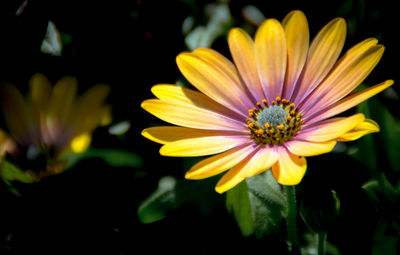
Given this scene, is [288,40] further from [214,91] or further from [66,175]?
[66,175]

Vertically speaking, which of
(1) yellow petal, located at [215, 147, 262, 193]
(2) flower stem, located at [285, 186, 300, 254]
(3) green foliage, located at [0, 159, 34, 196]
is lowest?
(2) flower stem, located at [285, 186, 300, 254]

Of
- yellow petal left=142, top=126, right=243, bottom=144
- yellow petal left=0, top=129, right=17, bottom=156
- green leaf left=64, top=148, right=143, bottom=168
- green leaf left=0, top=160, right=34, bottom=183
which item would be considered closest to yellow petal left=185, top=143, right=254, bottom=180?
yellow petal left=142, top=126, right=243, bottom=144

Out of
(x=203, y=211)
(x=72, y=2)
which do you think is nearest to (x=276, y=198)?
(x=203, y=211)

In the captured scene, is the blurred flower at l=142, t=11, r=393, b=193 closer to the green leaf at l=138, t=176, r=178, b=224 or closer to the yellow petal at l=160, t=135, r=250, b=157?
the yellow petal at l=160, t=135, r=250, b=157

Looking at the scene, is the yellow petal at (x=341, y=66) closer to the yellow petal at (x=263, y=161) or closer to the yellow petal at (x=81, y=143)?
the yellow petal at (x=263, y=161)

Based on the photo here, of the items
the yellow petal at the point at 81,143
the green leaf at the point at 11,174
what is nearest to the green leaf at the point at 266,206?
the yellow petal at the point at 81,143

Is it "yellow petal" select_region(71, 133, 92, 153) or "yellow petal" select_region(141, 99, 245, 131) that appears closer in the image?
"yellow petal" select_region(141, 99, 245, 131)
